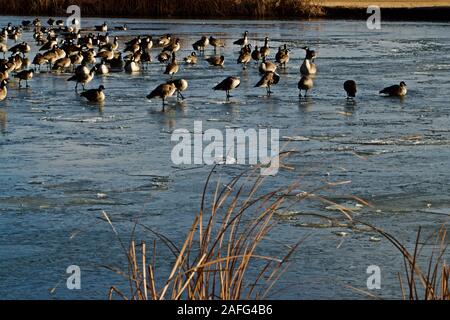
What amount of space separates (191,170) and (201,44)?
14790 millimetres

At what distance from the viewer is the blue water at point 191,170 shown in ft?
20.1

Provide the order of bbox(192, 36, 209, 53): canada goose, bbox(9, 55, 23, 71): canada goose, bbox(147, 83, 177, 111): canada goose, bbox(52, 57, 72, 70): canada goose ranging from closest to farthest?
1. bbox(147, 83, 177, 111): canada goose
2. bbox(9, 55, 23, 71): canada goose
3. bbox(52, 57, 72, 70): canada goose
4. bbox(192, 36, 209, 53): canada goose

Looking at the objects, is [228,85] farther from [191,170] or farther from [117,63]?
[117,63]

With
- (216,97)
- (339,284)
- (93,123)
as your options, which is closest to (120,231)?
(339,284)

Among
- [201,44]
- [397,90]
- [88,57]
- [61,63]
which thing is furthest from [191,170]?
[201,44]

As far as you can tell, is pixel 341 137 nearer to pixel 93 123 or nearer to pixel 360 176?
pixel 360 176

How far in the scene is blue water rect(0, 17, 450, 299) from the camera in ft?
20.1

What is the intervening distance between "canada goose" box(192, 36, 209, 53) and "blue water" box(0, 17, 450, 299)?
4670 millimetres

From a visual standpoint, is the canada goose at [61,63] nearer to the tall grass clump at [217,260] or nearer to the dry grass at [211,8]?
the tall grass clump at [217,260]

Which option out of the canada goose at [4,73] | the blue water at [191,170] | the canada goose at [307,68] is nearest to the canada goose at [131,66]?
the blue water at [191,170]

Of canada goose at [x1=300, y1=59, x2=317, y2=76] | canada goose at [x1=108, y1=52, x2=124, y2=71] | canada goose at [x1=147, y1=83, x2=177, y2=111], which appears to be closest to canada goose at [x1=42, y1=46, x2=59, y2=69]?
canada goose at [x1=108, y1=52, x2=124, y2=71]

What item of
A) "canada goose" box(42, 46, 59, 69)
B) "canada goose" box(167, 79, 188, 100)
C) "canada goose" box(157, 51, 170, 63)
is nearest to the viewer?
"canada goose" box(167, 79, 188, 100)

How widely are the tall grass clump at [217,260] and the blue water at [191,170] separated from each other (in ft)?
0.50

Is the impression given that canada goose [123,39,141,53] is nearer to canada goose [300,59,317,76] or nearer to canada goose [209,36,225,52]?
canada goose [209,36,225,52]
